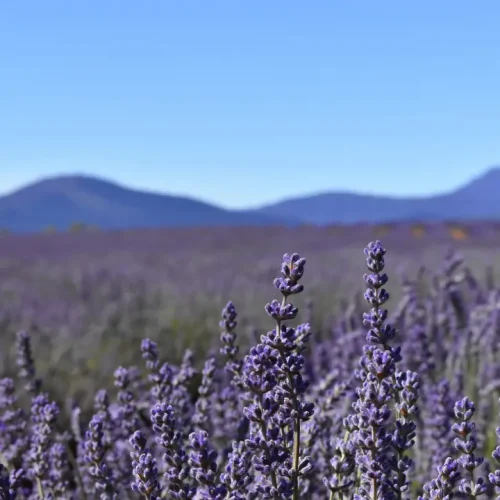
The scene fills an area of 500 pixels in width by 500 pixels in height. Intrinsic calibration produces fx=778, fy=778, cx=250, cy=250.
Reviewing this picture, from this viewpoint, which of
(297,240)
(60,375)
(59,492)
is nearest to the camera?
(59,492)

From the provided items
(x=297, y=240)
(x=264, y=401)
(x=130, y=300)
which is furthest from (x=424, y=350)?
(x=297, y=240)

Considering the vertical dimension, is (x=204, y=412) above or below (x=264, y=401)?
below

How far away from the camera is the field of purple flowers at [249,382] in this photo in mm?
1160

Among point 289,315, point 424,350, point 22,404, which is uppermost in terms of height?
point 289,315

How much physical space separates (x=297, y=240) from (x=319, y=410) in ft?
40.5

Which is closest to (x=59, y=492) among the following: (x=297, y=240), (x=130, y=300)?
(x=130, y=300)

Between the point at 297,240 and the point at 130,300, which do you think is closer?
the point at 130,300

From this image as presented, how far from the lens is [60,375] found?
362 cm

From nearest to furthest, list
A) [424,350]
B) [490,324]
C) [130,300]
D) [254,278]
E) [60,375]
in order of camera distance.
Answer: [424,350] < [490,324] < [60,375] < [130,300] < [254,278]

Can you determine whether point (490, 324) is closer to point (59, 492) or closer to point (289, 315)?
point (59, 492)

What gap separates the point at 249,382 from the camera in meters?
1.14

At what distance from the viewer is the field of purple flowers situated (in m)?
1.16

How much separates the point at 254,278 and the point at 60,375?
10.3ft

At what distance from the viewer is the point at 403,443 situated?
121 cm
